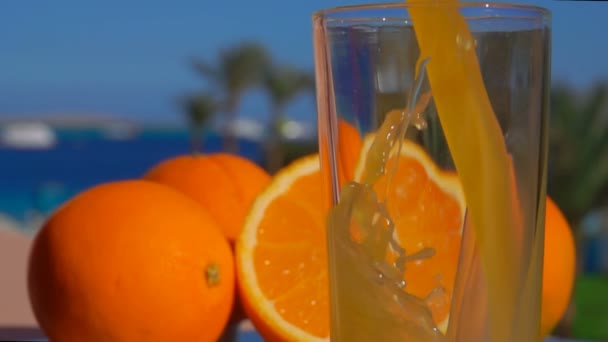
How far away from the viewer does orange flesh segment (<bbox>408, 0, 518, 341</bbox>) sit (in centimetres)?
51

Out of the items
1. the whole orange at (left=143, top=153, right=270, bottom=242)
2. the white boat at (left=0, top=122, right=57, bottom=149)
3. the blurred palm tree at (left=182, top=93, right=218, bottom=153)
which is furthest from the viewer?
the white boat at (left=0, top=122, right=57, bottom=149)

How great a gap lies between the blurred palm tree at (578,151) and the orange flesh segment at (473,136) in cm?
611

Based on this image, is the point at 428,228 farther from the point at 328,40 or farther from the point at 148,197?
the point at 148,197

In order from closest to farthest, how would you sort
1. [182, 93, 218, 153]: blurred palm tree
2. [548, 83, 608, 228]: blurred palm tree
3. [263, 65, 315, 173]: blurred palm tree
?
[548, 83, 608, 228]: blurred palm tree → [263, 65, 315, 173]: blurred palm tree → [182, 93, 218, 153]: blurred palm tree

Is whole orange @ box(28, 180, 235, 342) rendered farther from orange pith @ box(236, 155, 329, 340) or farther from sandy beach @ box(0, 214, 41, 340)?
sandy beach @ box(0, 214, 41, 340)

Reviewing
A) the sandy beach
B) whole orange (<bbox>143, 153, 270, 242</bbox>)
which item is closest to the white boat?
the sandy beach

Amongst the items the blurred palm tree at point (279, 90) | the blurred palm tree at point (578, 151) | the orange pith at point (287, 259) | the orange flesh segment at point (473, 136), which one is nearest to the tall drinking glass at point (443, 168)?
the orange flesh segment at point (473, 136)

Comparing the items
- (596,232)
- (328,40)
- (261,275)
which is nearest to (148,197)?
(261,275)

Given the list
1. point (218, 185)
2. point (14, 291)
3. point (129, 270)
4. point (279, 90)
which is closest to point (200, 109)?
point (279, 90)

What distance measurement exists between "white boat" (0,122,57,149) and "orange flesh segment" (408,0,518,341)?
20.3 meters

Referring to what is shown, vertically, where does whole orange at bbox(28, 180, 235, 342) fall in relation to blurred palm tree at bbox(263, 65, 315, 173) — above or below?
above

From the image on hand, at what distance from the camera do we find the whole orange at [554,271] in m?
0.75

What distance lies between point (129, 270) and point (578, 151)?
249 inches

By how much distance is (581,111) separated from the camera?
6742mm
